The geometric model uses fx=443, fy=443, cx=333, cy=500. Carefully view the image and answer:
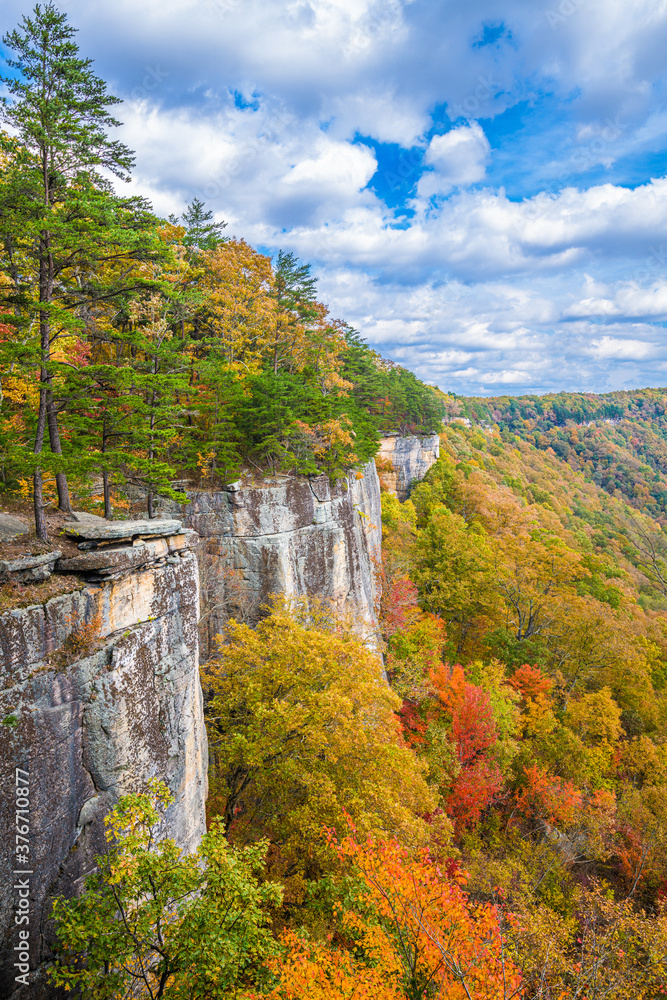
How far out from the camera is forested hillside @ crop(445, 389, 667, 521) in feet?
395

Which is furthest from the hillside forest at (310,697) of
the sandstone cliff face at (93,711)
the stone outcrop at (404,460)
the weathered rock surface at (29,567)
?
the stone outcrop at (404,460)

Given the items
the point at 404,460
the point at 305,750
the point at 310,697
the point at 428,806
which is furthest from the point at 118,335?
the point at 404,460

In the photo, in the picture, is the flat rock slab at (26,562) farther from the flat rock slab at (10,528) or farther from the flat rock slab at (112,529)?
the flat rock slab at (10,528)

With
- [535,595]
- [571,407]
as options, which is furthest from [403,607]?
[571,407]

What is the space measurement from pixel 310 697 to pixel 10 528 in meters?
10.1

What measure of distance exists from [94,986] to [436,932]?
6.98 m

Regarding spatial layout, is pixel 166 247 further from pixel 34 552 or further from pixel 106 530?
pixel 34 552

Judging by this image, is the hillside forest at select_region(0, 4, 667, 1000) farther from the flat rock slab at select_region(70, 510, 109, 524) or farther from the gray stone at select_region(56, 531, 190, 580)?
the gray stone at select_region(56, 531, 190, 580)

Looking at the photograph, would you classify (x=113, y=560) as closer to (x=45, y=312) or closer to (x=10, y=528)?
(x=10, y=528)

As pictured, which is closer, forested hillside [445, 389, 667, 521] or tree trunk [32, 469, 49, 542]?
tree trunk [32, 469, 49, 542]

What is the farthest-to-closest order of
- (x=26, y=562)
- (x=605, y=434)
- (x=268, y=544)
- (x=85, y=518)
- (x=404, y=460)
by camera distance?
(x=605, y=434) → (x=404, y=460) → (x=268, y=544) → (x=85, y=518) → (x=26, y=562)

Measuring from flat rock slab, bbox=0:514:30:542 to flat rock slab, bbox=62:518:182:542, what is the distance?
902mm

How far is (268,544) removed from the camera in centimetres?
2072

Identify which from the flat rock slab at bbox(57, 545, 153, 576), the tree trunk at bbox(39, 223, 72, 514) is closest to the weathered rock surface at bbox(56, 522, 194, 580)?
the flat rock slab at bbox(57, 545, 153, 576)
